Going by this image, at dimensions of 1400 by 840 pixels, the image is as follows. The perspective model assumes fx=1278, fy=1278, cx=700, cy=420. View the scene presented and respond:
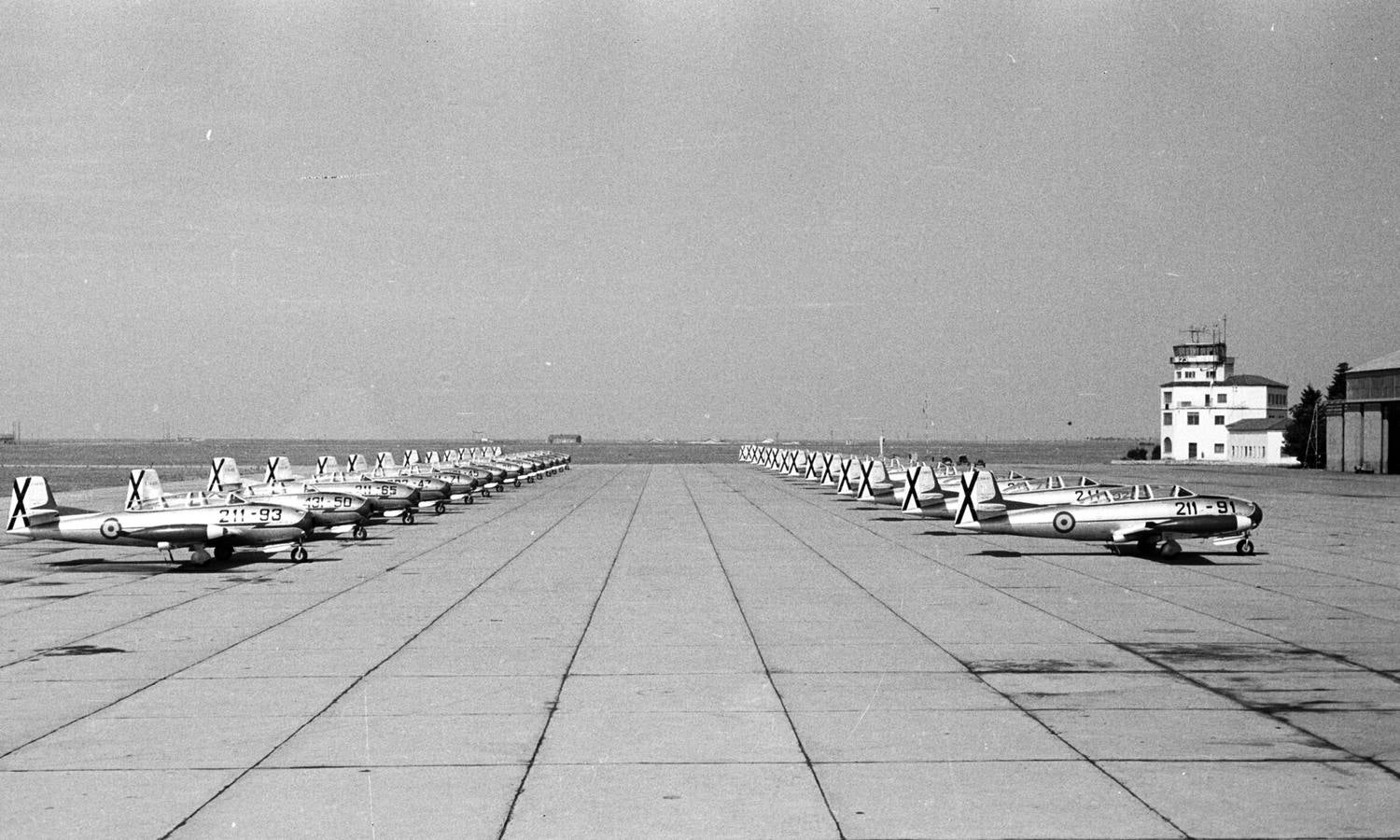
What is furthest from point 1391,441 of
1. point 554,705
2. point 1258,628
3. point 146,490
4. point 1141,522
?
point 554,705

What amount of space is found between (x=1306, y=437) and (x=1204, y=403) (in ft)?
56.9

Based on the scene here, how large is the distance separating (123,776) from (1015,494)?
1794 inches

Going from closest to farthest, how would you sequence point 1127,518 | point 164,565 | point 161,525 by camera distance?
point 161,525 < point 164,565 < point 1127,518

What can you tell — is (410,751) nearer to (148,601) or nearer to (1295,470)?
(148,601)

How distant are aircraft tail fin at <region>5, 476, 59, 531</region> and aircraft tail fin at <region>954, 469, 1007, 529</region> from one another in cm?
2872

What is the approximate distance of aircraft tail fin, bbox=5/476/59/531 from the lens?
1528 inches

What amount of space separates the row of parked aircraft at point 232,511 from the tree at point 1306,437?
101 m

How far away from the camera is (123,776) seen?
1439cm

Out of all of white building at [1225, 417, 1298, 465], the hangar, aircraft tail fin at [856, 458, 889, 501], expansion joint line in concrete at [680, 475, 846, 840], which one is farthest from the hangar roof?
expansion joint line in concrete at [680, 475, 846, 840]

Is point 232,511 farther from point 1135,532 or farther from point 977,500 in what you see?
point 1135,532

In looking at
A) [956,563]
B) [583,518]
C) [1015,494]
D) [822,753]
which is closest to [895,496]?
[1015,494]

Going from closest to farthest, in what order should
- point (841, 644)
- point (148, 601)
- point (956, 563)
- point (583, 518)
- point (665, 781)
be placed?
point (665, 781) < point (841, 644) < point (148, 601) < point (956, 563) < point (583, 518)

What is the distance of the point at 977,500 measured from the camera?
140ft

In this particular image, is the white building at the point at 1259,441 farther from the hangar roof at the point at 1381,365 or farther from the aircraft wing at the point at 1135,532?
the aircraft wing at the point at 1135,532
